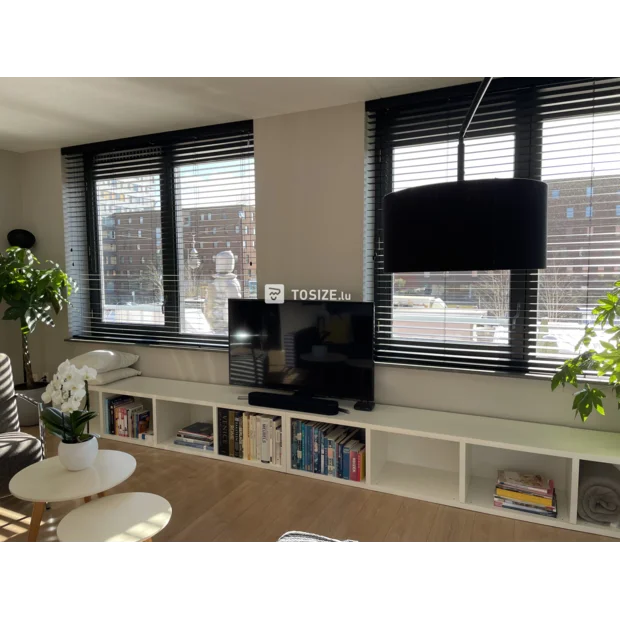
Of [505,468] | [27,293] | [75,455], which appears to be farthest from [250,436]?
[27,293]

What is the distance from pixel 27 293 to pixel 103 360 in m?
0.85

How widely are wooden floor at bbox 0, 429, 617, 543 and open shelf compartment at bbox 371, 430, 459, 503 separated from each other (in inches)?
3.5

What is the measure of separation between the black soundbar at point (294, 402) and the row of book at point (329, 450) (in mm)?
115

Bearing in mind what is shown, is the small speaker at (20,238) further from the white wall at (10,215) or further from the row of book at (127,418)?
the row of book at (127,418)

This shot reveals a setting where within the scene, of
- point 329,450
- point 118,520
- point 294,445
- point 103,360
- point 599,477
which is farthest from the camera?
point 103,360

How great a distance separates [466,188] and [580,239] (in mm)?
2255

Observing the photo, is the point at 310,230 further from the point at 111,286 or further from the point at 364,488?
the point at 111,286

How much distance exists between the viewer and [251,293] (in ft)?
12.5

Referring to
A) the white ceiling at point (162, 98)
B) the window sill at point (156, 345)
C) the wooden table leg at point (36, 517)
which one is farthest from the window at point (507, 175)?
the wooden table leg at point (36, 517)

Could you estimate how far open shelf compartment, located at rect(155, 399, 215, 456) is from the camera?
3.63 meters

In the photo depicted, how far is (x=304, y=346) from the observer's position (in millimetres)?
3359

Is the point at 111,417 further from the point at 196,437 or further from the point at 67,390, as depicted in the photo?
the point at 67,390

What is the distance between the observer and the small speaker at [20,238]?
4.53 meters
